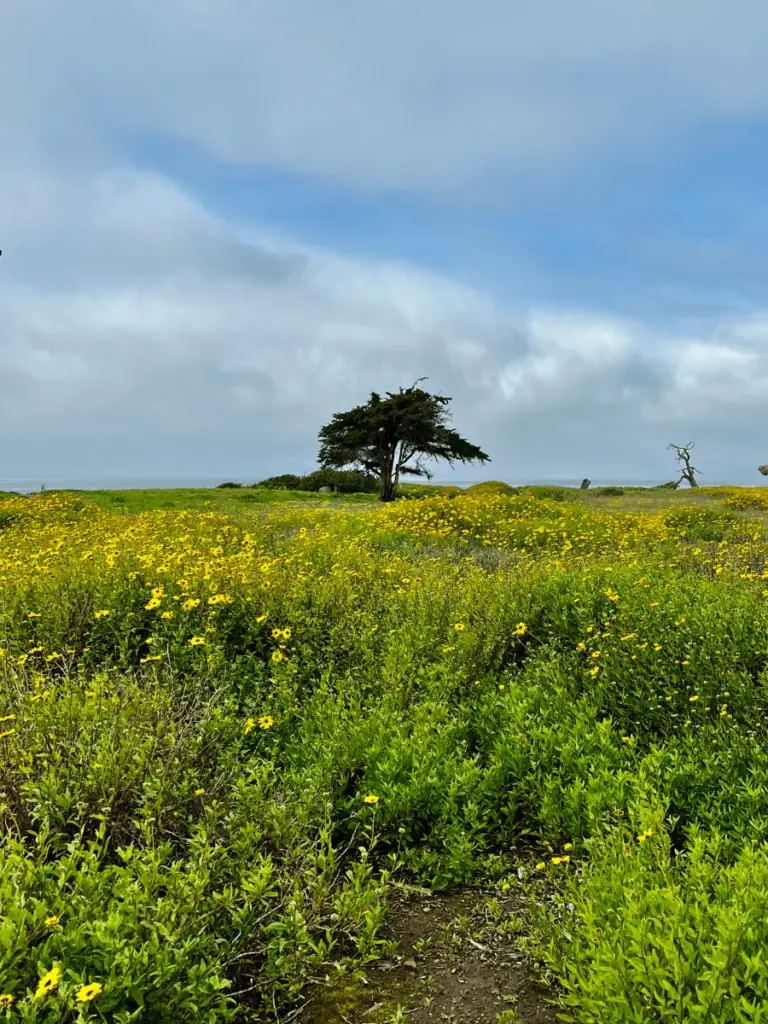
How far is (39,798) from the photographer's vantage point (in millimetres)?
3203

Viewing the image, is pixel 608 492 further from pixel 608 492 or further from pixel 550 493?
pixel 550 493

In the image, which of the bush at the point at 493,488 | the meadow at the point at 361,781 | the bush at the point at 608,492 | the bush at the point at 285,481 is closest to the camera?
the meadow at the point at 361,781

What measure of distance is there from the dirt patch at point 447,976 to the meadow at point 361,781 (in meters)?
0.08

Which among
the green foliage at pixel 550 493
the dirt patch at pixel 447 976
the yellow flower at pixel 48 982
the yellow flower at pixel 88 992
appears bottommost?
the dirt patch at pixel 447 976

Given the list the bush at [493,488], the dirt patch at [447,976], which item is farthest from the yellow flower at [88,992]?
the bush at [493,488]

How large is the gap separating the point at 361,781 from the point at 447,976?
4.17 feet

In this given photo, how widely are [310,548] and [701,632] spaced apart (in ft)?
19.2

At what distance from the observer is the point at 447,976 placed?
9.27 feet

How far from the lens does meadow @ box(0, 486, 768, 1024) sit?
7.59ft

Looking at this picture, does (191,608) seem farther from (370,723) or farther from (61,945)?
(61,945)

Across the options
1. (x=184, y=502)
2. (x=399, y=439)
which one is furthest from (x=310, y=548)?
(x=399, y=439)

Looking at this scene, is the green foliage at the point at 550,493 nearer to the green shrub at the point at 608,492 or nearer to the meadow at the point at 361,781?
Answer: the green shrub at the point at 608,492

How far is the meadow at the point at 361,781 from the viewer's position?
91.0 inches

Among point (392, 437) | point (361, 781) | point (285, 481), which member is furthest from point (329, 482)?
point (361, 781)
